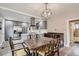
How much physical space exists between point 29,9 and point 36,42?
1.87 ft

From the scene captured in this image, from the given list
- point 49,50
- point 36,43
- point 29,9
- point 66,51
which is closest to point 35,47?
point 36,43

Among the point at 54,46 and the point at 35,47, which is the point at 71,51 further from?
the point at 35,47

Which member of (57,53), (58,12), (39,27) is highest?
(58,12)

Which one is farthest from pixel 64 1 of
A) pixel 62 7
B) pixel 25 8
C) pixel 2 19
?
pixel 2 19

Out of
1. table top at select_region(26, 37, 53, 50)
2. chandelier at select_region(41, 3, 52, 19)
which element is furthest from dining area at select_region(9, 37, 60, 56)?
chandelier at select_region(41, 3, 52, 19)

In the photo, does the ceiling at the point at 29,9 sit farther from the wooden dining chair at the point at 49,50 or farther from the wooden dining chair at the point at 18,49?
the wooden dining chair at the point at 49,50

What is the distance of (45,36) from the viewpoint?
1921 mm

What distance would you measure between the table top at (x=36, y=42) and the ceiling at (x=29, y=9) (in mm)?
425

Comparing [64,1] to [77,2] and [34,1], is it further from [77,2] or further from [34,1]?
[34,1]

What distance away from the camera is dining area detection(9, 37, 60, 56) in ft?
5.99

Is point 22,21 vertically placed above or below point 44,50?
above

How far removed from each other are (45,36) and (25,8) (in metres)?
0.58

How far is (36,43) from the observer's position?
6.11 ft

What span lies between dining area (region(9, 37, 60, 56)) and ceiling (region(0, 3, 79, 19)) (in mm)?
419
